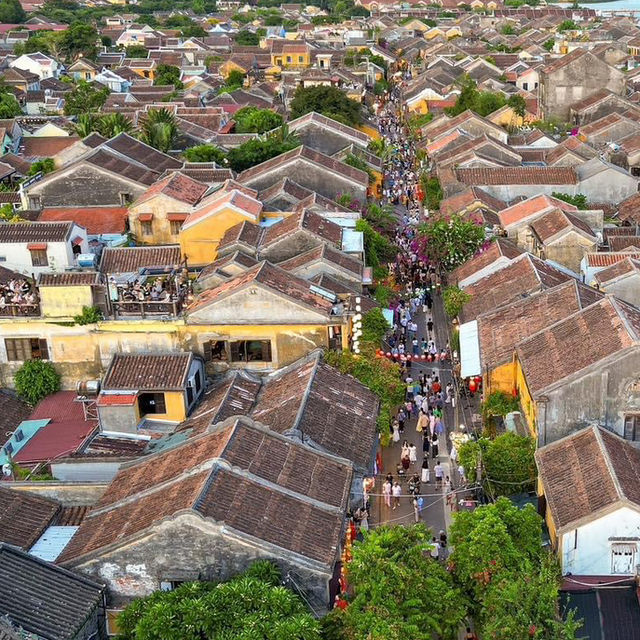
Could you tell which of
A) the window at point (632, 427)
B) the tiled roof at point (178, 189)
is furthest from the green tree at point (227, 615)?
the tiled roof at point (178, 189)

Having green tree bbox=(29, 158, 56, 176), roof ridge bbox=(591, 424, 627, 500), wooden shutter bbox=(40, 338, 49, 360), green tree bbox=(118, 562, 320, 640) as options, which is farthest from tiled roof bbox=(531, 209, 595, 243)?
green tree bbox=(118, 562, 320, 640)

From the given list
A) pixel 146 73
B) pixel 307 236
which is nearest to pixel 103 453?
pixel 307 236

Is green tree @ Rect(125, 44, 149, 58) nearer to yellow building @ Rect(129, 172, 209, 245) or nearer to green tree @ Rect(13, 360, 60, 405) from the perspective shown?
yellow building @ Rect(129, 172, 209, 245)

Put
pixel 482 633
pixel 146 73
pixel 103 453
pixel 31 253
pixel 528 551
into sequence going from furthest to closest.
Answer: pixel 146 73 → pixel 31 253 → pixel 103 453 → pixel 528 551 → pixel 482 633

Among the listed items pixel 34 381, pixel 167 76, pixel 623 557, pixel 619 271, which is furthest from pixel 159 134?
pixel 623 557

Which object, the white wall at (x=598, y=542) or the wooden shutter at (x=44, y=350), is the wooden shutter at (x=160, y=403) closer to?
the wooden shutter at (x=44, y=350)

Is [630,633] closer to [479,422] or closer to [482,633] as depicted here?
[482,633]
